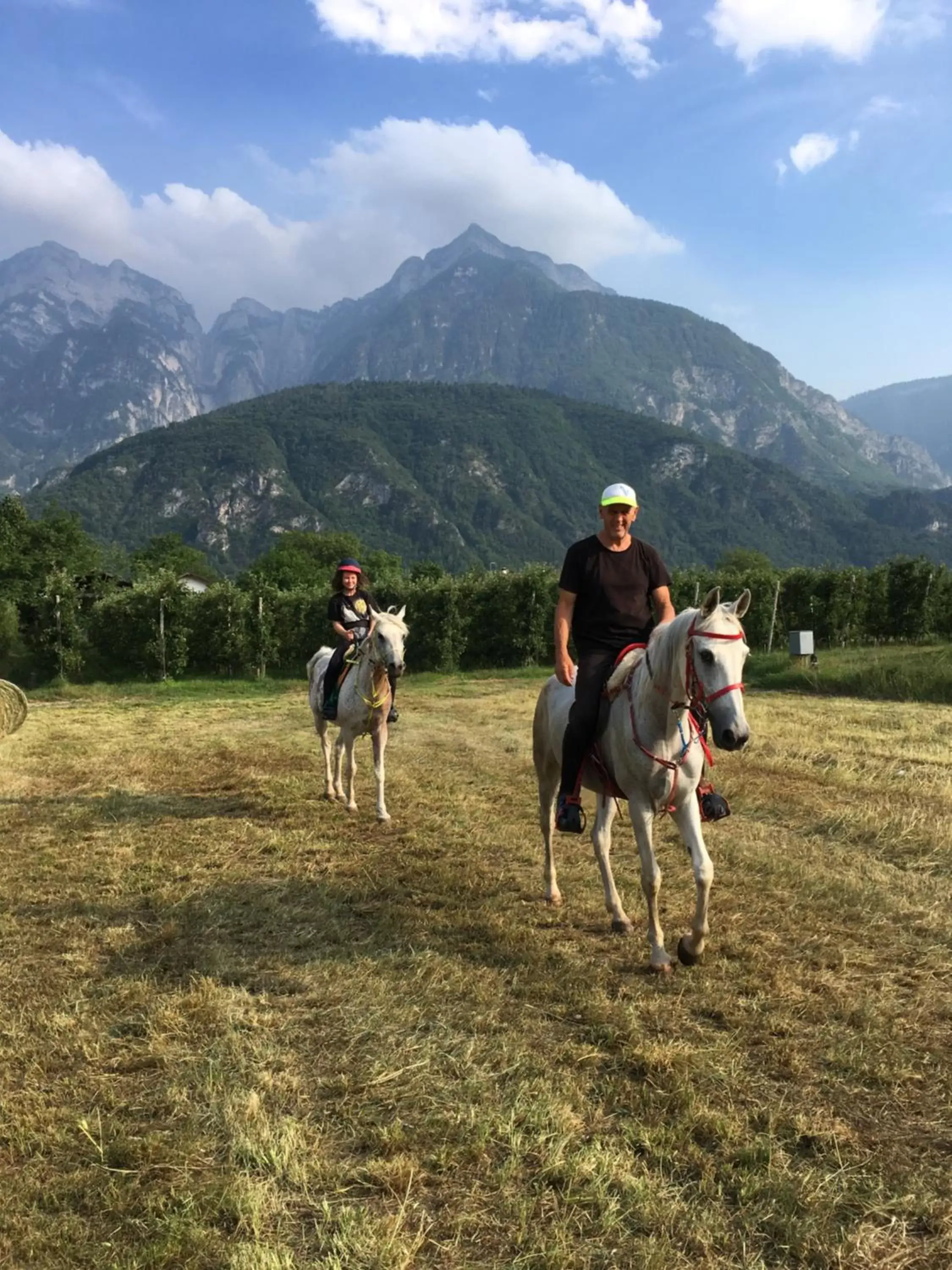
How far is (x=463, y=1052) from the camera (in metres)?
3.85

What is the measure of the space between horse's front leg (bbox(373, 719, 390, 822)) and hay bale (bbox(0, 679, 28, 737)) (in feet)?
26.6

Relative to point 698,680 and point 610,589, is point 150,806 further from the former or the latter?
point 698,680

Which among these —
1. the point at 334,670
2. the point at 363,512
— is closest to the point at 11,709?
the point at 334,670

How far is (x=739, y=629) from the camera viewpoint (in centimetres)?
447

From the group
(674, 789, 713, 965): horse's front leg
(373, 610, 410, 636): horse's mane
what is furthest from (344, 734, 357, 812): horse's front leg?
(674, 789, 713, 965): horse's front leg

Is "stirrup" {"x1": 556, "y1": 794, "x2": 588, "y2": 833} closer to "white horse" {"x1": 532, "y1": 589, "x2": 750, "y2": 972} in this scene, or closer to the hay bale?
"white horse" {"x1": 532, "y1": 589, "x2": 750, "y2": 972}

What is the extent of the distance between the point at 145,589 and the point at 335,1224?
24.2m

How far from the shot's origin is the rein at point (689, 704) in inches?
173

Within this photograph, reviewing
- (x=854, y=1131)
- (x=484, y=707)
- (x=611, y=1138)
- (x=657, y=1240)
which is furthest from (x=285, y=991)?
(x=484, y=707)

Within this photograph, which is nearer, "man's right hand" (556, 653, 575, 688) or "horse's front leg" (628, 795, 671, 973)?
"horse's front leg" (628, 795, 671, 973)

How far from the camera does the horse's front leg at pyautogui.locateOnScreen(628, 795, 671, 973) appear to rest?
189 inches

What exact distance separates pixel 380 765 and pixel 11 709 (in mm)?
8501

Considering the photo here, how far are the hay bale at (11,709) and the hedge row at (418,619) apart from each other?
10.8 metres

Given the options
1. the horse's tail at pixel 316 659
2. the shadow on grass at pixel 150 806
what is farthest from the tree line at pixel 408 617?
the shadow on grass at pixel 150 806
